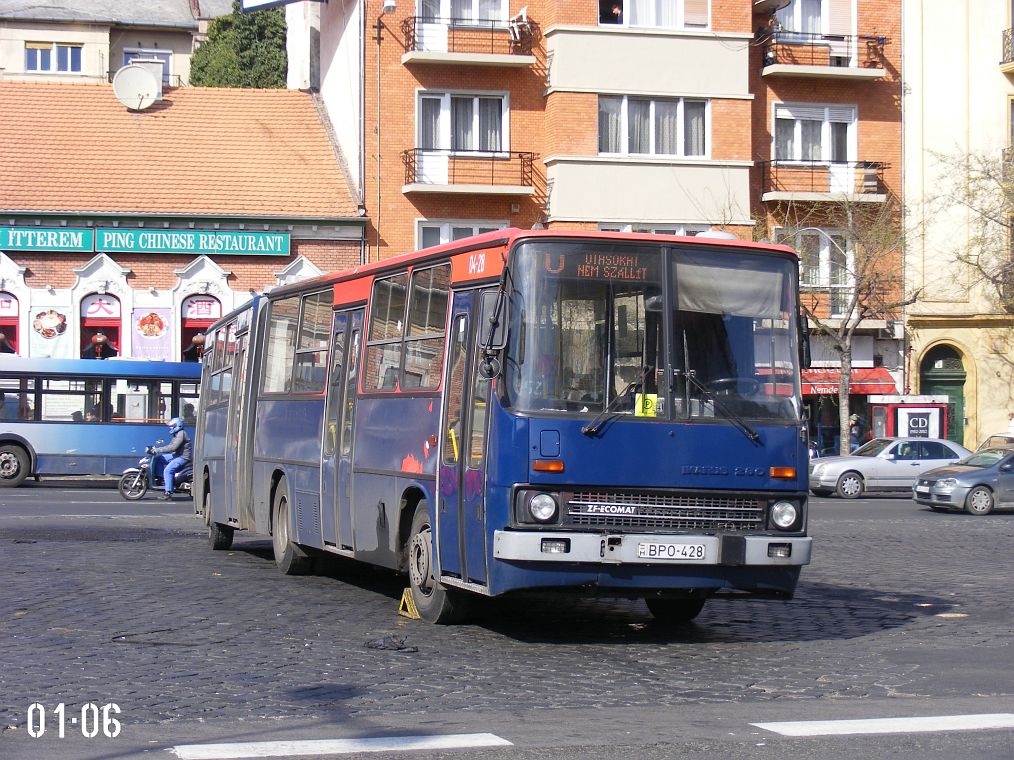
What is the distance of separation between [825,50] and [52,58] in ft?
135

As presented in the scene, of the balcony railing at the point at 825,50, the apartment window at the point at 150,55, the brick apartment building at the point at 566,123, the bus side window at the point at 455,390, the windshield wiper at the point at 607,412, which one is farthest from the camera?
the apartment window at the point at 150,55

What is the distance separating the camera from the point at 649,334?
1059cm

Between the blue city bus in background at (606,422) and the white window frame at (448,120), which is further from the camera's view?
the white window frame at (448,120)

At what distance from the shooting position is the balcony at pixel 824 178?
4209cm

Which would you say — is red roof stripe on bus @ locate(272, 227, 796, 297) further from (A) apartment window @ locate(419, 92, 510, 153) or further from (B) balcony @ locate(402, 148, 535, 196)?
(A) apartment window @ locate(419, 92, 510, 153)

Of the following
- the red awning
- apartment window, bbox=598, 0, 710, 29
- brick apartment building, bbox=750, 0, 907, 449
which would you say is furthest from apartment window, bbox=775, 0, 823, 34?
the red awning

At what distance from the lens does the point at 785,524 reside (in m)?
10.8

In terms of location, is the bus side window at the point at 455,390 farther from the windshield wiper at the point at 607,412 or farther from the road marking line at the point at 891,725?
the road marking line at the point at 891,725

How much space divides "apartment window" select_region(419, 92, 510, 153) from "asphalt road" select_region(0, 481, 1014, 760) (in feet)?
81.4

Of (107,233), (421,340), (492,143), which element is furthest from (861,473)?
(421,340)

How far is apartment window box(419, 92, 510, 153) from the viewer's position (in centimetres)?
4038

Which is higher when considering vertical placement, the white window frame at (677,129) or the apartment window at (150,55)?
the apartment window at (150,55)

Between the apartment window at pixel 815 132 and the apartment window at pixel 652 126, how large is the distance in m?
2.94
